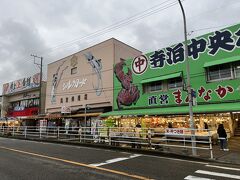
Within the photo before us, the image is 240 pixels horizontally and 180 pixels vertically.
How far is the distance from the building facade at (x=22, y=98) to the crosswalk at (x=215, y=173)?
33041 millimetres

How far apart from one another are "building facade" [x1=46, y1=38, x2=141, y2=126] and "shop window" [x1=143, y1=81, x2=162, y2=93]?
485 cm

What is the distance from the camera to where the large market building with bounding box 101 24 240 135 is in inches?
671

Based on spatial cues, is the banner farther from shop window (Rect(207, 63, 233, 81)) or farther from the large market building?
shop window (Rect(207, 63, 233, 81))

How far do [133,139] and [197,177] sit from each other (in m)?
6.77

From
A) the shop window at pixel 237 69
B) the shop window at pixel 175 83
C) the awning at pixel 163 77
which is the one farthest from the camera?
the shop window at pixel 175 83

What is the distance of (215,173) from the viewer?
309 inches

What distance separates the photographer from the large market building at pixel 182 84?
55.9 ft

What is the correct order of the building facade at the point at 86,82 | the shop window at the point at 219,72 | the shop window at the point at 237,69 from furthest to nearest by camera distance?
the building facade at the point at 86,82 < the shop window at the point at 219,72 < the shop window at the point at 237,69

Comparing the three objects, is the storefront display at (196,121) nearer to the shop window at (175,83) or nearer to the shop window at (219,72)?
the shop window at (175,83)

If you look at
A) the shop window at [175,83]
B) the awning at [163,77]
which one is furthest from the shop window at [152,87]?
the shop window at [175,83]

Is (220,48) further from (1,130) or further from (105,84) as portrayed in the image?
(1,130)

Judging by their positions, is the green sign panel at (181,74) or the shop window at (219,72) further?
the shop window at (219,72)

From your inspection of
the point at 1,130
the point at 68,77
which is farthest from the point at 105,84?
the point at 1,130

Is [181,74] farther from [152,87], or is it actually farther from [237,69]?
[237,69]
